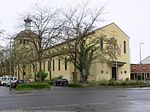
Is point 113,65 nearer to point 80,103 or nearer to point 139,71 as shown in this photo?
point 139,71

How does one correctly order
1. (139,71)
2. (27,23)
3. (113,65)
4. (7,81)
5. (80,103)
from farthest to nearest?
(139,71) < (7,81) < (113,65) < (27,23) < (80,103)

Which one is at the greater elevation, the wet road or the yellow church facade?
the yellow church facade

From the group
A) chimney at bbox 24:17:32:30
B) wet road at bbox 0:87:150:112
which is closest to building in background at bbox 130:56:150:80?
chimney at bbox 24:17:32:30

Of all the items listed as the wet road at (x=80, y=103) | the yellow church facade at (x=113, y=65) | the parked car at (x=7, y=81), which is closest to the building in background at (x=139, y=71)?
the yellow church facade at (x=113, y=65)

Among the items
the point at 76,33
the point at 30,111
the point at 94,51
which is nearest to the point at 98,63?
the point at 94,51

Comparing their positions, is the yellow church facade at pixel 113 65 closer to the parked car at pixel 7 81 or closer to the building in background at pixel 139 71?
the parked car at pixel 7 81

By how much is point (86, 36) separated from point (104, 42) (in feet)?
15.5

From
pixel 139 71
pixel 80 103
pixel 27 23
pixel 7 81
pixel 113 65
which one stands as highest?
pixel 27 23

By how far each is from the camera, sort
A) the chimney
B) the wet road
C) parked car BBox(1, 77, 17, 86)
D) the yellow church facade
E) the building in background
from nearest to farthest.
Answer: the wet road, the chimney, parked car BBox(1, 77, 17, 86), the yellow church facade, the building in background

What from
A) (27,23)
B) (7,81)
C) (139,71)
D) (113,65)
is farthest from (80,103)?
(139,71)

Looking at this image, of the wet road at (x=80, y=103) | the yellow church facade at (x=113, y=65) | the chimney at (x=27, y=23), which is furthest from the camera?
the yellow church facade at (x=113, y=65)

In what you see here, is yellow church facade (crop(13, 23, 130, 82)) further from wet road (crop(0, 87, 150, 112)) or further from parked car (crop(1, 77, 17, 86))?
wet road (crop(0, 87, 150, 112))

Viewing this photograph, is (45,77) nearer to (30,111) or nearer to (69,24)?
(69,24)

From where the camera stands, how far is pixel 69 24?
60.4 metres
